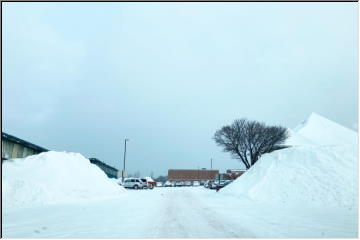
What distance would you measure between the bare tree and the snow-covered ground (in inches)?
580

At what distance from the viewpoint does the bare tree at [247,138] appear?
166 ft

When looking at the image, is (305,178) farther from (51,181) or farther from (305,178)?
(51,181)

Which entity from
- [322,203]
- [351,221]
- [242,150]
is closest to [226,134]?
[242,150]

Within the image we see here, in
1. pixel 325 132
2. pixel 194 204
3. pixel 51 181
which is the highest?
pixel 325 132

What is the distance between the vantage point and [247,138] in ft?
165

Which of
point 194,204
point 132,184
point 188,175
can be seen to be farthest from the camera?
point 188,175

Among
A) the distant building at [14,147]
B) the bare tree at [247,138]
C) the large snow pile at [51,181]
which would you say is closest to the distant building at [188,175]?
the bare tree at [247,138]

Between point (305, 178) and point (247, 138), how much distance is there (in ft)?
82.2

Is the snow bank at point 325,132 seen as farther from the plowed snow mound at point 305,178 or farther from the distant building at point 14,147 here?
the distant building at point 14,147

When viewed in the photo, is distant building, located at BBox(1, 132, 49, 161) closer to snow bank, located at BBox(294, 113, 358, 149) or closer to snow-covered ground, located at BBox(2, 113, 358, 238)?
snow-covered ground, located at BBox(2, 113, 358, 238)

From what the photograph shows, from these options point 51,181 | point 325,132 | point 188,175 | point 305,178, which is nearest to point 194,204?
point 305,178

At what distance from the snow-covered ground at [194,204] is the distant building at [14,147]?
2084 millimetres

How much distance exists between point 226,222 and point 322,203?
1108cm

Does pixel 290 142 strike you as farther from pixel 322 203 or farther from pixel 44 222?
pixel 44 222
